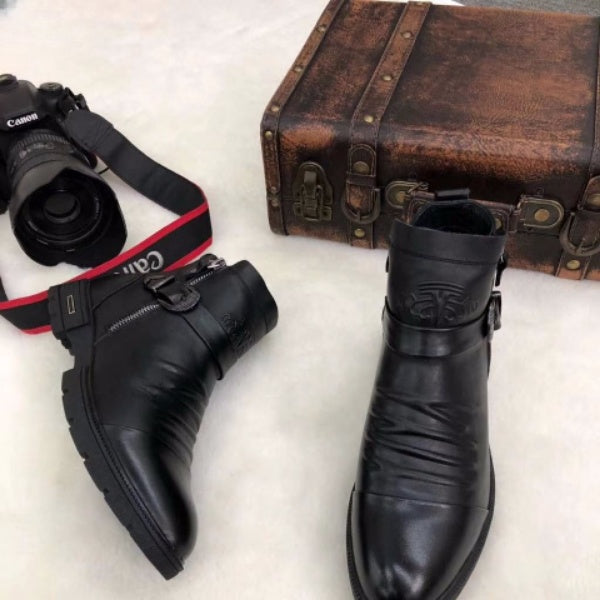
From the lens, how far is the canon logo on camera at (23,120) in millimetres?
1073

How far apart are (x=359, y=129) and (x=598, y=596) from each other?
2.12 ft

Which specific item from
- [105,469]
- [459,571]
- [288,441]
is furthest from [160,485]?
[459,571]

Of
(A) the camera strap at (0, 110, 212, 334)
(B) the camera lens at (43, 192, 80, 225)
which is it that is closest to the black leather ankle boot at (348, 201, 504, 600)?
(A) the camera strap at (0, 110, 212, 334)

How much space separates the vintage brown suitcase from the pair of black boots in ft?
0.70

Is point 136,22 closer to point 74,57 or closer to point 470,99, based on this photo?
point 74,57

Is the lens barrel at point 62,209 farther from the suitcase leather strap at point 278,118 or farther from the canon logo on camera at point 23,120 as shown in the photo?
the suitcase leather strap at point 278,118

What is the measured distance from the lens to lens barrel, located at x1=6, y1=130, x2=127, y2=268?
1011 millimetres

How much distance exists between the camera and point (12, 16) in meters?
1.72

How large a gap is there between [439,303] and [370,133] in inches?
13.6

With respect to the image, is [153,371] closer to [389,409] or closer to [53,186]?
[389,409]

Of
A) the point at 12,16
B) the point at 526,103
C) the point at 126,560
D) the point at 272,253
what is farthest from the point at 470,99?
the point at 12,16

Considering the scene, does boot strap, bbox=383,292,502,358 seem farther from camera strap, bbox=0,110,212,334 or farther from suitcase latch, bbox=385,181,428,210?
camera strap, bbox=0,110,212,334

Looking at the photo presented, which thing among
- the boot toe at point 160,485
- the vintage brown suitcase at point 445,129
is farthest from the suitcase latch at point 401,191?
the boot toe at point 160,485

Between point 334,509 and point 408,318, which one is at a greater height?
point 408,318
